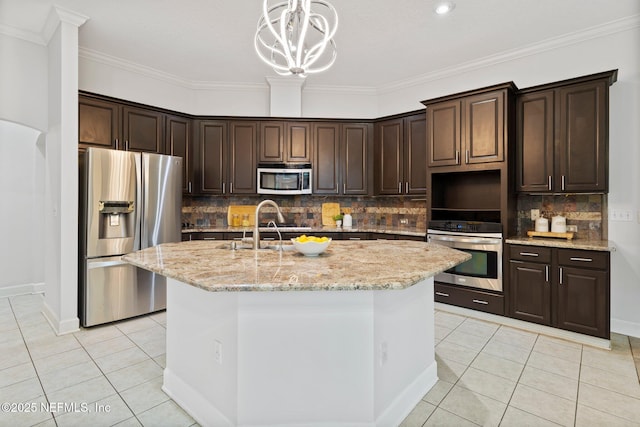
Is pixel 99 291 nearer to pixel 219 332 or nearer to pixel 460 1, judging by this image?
pixel 219 332

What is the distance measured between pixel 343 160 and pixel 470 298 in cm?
239

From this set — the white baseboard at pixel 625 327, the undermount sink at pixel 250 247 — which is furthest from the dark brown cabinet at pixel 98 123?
the white baseboard at pixel 625 327

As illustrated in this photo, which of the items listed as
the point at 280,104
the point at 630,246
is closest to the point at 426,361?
the point at 630,246

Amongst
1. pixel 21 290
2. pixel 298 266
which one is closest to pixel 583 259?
pixel 298 266

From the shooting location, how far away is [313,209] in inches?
199

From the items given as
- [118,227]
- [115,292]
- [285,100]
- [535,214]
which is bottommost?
[115,292]

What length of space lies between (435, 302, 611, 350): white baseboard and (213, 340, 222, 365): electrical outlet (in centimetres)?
283

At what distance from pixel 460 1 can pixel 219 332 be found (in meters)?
3.14

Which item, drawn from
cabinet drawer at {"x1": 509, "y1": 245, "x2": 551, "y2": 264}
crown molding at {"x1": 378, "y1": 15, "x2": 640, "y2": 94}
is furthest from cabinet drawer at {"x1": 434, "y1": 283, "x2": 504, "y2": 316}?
crown molding at {"x1": 378, "y1": 15, "x2": 640, "y2": 94}

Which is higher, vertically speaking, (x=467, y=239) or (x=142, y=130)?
(x=142, y=130)

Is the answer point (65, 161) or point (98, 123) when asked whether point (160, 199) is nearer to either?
point (65, 161)

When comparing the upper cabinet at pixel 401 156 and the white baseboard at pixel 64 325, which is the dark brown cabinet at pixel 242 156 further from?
the white baseboard at pixel 64 325

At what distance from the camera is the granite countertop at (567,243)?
2.79 meters

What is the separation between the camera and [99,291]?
128 inches
